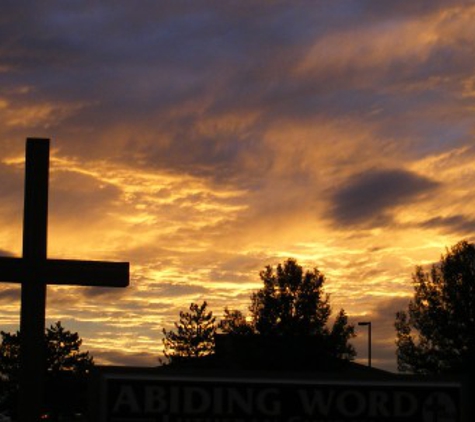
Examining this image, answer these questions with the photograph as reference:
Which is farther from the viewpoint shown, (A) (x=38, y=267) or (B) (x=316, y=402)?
(A) (x=38, y=267)

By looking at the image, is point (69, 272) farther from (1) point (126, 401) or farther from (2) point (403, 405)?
(2) point (403, 405)

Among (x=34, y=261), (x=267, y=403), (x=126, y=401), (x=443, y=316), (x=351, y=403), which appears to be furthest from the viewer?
(x=443, y=316)

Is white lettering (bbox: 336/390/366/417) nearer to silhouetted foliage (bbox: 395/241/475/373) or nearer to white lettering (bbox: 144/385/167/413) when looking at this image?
white lettering (bbox: 144/385/167/413)

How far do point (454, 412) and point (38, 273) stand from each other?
251 inches

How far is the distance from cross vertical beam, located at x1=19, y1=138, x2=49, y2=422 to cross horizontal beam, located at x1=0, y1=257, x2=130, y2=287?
0.08m

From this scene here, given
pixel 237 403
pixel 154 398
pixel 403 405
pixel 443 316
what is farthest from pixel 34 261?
pixel 443 316

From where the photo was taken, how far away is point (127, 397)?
1378cm

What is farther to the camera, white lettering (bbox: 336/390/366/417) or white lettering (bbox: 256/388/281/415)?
white lettering (bbox: 336/390/366/417)

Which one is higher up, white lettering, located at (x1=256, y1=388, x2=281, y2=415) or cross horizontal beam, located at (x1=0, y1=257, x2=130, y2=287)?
cross horizontal beam, located at (x1=0, y1=257, x2=130, y2=287)

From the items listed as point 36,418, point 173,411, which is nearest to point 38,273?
point 36,418

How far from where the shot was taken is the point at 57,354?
90.9 m

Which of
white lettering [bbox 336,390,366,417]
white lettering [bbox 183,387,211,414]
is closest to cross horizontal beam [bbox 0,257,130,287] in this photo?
white lettering [bbox 183,387,211,414]

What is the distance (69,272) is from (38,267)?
1.54 feet

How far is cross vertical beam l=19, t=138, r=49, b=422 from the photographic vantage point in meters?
14.8
